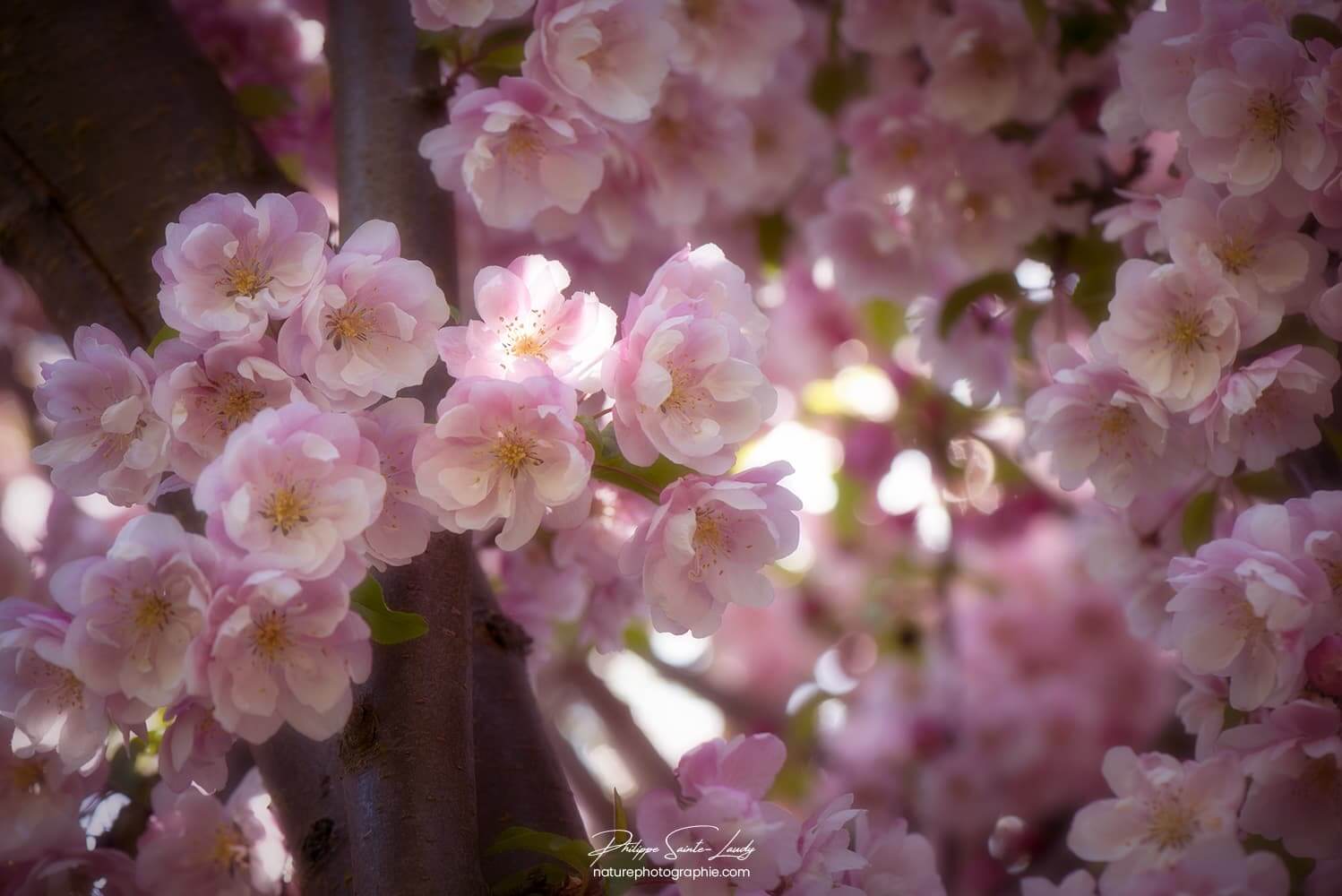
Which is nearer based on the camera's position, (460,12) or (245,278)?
(245,278)

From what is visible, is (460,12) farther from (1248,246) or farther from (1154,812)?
(1154,812)

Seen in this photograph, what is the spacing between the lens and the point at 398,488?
0.87m

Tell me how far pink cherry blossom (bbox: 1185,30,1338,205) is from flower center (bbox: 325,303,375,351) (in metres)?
0.79

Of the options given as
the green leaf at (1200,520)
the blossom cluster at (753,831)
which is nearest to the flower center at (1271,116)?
the green leaf at (1200,520)

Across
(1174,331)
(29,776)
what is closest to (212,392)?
(29,776)

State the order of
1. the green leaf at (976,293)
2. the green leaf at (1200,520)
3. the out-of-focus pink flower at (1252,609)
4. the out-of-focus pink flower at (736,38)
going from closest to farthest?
the out-of-focus pink flower at (1252,609) < the green leaf at (1200,520) < the out-of-focus pink flower at (736,38) < the green leaf at (976,293)

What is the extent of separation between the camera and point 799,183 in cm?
203

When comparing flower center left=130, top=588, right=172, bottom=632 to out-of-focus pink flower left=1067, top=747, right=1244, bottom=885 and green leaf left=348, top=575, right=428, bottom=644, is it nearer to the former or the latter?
green leaf left=348, top=575, right=428, bottom=644

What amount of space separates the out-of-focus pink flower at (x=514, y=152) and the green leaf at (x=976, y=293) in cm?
63

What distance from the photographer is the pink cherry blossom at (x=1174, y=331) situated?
1.03 meters

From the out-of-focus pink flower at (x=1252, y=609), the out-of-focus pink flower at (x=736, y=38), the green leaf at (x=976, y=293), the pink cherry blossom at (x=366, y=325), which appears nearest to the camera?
the pink cherry blossom at (x=366, y=325)

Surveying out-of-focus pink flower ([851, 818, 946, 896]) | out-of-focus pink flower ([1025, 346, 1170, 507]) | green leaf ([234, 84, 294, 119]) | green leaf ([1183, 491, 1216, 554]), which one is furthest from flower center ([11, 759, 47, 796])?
green leaf ([1183, 491, 1216, 554])
